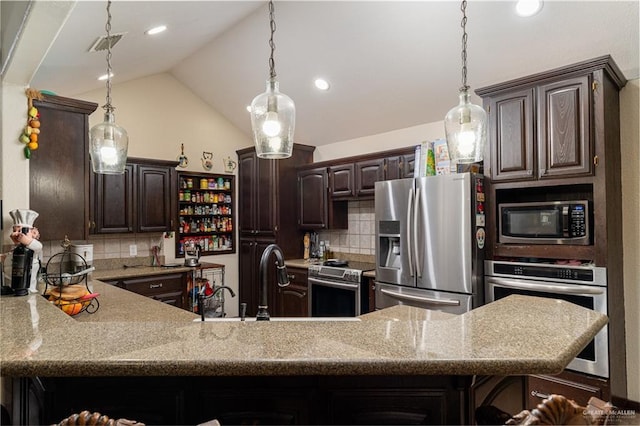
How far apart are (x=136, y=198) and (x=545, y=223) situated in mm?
4004

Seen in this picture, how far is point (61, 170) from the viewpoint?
2.86 meters

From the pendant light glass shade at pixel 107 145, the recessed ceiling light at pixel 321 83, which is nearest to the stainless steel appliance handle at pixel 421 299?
the recessed ceiling light at pixel 321 83

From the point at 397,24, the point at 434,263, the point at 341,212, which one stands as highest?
the point at 397,24

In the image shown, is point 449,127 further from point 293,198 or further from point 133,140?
point 133,140

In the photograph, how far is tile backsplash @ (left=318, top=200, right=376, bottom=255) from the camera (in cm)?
451

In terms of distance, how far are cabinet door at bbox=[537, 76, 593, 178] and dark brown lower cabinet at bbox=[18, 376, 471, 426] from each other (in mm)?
2000

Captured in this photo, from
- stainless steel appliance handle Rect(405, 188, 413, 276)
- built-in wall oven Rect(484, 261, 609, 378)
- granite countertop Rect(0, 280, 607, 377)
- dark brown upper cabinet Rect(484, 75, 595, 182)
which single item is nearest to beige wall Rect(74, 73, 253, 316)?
stainless steel appliance handle Rect(405, 188, 413, 276)

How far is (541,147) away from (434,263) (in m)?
Result: 1.16

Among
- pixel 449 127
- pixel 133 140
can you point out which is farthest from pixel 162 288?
pixel 449 127

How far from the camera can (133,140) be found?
4551 mm

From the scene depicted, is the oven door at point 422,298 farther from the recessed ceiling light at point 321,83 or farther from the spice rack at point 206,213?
the spice rack at point 206,213

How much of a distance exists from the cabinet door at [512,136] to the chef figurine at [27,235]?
10.4ft

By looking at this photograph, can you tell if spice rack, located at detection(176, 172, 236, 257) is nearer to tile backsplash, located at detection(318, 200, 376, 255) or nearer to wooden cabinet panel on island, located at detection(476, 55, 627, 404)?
tile backsplash, located at detection(318, 200, 376, 255)

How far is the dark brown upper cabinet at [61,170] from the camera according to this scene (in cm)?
276
